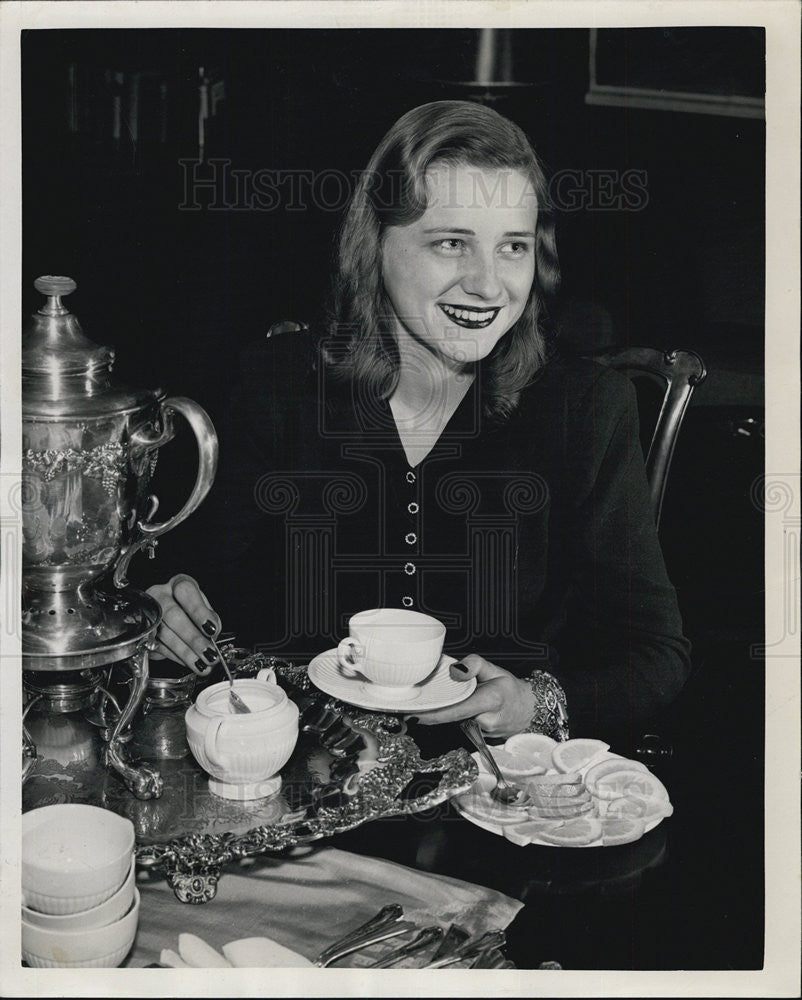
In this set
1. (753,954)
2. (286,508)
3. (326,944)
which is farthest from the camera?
(286,508)

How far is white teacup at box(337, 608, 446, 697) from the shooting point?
117 cm

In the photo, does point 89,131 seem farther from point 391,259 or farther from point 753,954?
point 753,954

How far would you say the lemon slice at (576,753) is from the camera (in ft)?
3.90

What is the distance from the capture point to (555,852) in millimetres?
1067

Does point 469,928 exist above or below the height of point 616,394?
below

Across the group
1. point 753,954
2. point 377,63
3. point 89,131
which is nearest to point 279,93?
point 377,63

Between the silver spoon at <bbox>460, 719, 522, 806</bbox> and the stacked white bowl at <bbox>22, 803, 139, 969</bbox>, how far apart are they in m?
0.39

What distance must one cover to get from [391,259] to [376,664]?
1.59ft

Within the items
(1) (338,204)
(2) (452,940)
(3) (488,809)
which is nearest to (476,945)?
(2) (452,940)

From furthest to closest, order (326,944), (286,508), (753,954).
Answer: (286,508) → (753,954) → (326,944)

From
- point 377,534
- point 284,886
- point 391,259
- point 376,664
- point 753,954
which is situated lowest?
point 753,954

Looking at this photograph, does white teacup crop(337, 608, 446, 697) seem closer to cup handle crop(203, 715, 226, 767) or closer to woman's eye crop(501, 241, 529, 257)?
cup handle crop(203, 715, 226, 767)

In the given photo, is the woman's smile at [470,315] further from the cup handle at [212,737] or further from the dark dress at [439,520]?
the cup handle at [212,737]

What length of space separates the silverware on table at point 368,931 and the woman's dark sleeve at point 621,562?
1.27 feet
